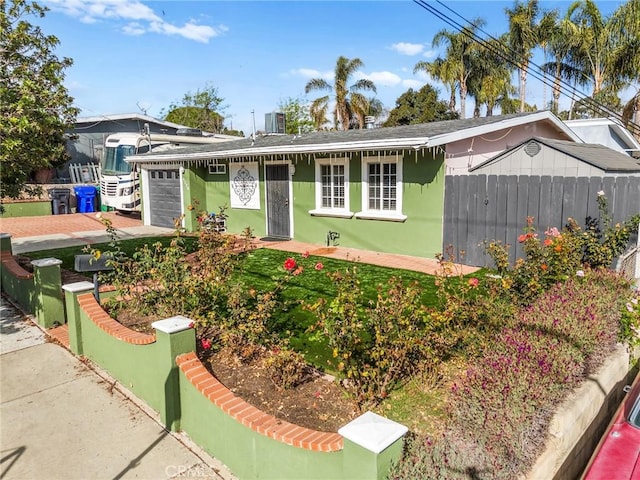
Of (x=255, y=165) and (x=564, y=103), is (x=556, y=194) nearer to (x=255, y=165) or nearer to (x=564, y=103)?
(x=255, y=165)

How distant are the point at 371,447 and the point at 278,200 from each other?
1099 centimetres

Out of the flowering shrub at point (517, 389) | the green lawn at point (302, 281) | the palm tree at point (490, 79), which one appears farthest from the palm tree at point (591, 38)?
the flowering shrub at point (517, 389)

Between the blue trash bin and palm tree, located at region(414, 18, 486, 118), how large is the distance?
25.7 metres

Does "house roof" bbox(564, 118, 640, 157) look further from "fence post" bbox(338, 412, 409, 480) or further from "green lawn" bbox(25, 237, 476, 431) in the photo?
"fence post" bbox(338, 412, 409, 480)

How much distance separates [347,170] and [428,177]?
84.7 inches

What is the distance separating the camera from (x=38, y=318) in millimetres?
6918

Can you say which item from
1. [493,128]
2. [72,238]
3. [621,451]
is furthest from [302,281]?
[72,238]

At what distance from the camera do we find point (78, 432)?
4.12 m

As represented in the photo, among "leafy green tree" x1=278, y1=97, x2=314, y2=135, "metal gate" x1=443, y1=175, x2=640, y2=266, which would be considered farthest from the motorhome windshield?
"leafy green tree" x1=278, y1=97, x2=314, y2=135

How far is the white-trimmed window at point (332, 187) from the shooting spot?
446 inches

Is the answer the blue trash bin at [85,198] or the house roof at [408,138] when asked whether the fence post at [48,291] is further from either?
the blue trash bin at [85,198]

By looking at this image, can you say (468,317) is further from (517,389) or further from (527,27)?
(527,27)

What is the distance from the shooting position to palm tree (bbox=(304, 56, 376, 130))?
32406 mm

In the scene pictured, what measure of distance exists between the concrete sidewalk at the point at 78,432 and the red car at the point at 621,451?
2693mm
